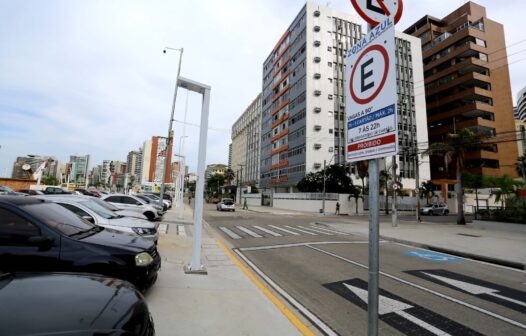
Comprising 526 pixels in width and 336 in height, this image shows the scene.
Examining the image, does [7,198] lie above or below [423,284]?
above

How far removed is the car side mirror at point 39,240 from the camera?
366 cm

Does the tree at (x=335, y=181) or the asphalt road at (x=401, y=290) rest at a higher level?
the tree at (x=335, y=181)

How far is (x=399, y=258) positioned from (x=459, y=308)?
175 inches

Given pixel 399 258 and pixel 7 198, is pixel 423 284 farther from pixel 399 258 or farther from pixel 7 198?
pixel 7 198

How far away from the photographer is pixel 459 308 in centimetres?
482

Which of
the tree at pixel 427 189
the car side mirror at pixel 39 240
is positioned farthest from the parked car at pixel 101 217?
the tree at pixel 427 189

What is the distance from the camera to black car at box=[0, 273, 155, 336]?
1858 millimetres

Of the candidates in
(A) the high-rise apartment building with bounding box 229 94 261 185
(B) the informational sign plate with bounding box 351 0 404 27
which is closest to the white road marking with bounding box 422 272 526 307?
(B) the informational sign plate with bounding box 351 0 404 27

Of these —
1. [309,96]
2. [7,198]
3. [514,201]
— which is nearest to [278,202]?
[309,96]

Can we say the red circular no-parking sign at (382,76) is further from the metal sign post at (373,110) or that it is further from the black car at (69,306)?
the black car at (69,306)

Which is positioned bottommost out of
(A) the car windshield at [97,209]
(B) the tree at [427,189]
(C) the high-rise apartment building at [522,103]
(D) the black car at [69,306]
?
(D) the black car at [69,306]

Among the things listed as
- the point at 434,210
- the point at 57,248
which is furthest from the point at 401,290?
the point at 434,210

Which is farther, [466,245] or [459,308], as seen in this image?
[466,245]

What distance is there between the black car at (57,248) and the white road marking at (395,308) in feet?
12.7
